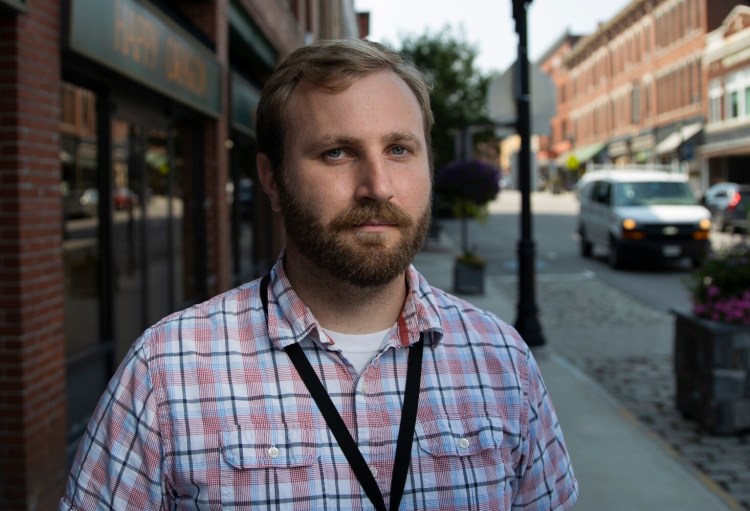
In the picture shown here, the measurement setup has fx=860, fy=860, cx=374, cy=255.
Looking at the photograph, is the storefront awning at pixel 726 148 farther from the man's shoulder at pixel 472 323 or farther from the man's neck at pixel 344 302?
the man's neck at pixel 344 302

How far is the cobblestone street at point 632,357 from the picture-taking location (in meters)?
5.95

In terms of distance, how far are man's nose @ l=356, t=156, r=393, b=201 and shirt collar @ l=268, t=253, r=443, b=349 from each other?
259 mm

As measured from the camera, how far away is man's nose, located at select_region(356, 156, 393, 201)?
65.2 inches

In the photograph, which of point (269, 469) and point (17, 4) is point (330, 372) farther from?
point (17, 4)

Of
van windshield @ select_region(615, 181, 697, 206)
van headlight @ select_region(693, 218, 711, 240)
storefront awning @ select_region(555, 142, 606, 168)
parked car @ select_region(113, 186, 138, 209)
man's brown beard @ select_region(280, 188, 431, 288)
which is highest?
storefront awning @ select_region(555, 142, 606, 168)

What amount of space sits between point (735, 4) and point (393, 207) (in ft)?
145

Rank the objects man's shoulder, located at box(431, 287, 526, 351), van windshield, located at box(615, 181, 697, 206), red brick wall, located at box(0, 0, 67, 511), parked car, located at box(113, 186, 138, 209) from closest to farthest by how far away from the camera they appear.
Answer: man's shoulder, located at box(431, 287, 526, 351) < red brick wall, located at box(0, 0, 67, 511) < parked car, located at box(113, 186, 138, 209) < van windshield, located at box(615, 181, 697, 206)

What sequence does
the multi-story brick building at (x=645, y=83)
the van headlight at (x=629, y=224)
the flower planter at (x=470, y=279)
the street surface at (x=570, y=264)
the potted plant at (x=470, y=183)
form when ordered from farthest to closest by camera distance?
the multi-story brick building at (x=645, y=83) < the van headlight at (x=629, y=224) < the potted plant at (x=470, y=183) < the street surface at (x=570, y=264) < the flower planter at (x=470, y=279)

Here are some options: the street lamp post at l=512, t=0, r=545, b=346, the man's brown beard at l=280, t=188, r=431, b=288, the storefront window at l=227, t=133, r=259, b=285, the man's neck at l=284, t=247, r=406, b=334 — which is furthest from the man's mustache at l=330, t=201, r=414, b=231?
the storefront window at l=227, t=133, r=259, b=285

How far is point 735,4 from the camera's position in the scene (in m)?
40.6

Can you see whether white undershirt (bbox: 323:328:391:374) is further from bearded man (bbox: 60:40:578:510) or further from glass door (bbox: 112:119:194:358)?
glass door (bbox: 112:119:194:358)

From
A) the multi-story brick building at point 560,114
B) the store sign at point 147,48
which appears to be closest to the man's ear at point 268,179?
the store sign at point 147,48

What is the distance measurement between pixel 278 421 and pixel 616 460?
4700 mm

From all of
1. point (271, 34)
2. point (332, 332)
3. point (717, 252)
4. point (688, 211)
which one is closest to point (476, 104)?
point (688, 211)
